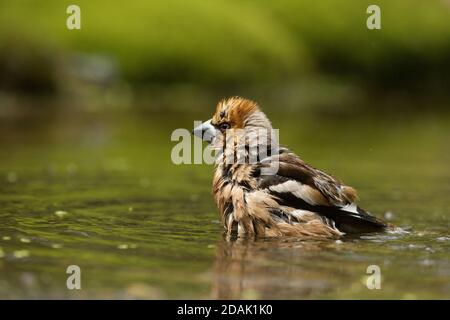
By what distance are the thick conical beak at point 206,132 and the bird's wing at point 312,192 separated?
2.38ft

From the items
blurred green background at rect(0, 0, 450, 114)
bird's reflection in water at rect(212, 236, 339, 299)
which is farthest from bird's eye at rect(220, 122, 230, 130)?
blurred green background at rect(0, 0, 450, 114)

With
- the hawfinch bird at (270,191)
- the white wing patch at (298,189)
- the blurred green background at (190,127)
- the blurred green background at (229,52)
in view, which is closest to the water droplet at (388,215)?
the blurred green background at (190,127)

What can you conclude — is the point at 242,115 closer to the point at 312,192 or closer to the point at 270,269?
the point at 312,192

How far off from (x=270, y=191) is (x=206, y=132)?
3.89 ft

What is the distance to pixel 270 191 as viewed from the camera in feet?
29.0

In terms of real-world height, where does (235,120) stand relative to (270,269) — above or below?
above

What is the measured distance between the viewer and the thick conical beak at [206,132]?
964 cm

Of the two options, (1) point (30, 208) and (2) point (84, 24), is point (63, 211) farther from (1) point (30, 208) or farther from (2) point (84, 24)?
(2) point (84, 24)

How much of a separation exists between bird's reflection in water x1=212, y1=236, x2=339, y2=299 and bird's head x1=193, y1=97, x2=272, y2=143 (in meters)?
1.22

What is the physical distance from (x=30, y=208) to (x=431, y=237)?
4.49 metres

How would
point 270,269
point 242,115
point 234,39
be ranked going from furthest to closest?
1. point 234,39
2. point 242,115
3. point 270,269

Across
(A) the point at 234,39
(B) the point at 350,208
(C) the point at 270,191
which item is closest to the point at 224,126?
(C) the point at 270,191

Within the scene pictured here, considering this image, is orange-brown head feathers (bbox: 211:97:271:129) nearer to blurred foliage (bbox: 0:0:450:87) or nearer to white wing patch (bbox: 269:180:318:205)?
white wing patch (bbox: 269:180:318:205)

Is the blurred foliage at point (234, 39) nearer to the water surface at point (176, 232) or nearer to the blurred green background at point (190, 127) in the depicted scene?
the blurred green background at point (190, 127)
